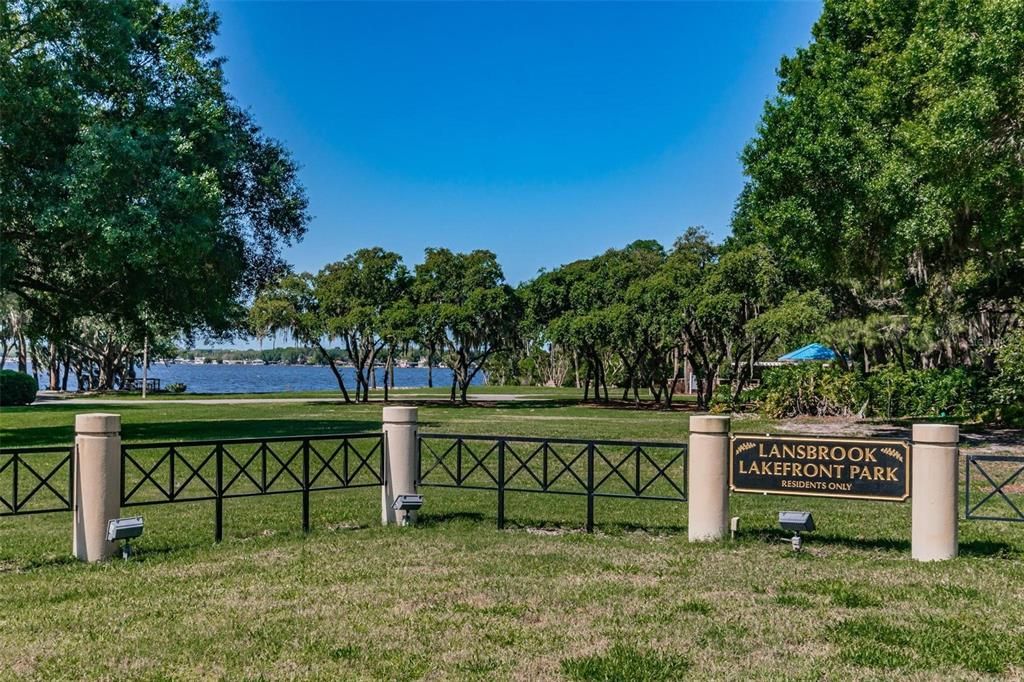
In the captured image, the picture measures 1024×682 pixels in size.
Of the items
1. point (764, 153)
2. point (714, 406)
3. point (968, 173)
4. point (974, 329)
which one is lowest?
point (714, 406)

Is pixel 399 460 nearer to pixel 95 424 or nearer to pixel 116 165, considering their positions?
pixel 95 424

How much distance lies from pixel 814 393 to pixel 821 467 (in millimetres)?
20446

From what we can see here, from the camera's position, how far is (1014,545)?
30.1 ft

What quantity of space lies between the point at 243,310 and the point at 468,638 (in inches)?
946

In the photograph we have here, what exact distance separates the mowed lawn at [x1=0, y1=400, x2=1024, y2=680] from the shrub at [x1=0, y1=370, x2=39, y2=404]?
3181 centimetres

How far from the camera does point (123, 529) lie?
823 centimetres

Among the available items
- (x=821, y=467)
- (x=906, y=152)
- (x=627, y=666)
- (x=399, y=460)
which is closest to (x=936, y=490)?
A: (x=821, y=467)

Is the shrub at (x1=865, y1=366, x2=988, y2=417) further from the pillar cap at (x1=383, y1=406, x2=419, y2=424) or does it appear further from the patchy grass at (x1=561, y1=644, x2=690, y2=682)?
the patchy grass at (x1=561, y1=644, x2=690, y2=682)

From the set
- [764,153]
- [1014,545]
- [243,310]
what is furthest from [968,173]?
[243,310]

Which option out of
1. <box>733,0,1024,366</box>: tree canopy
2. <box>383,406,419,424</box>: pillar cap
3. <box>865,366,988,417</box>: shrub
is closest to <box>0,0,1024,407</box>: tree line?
<box>733,0,1024,366</box>: tree canopy

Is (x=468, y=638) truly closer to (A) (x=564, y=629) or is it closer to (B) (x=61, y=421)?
(A) (x=564, y=629)

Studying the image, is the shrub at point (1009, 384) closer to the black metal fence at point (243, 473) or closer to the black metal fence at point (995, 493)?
the black metal fence at point (995, 493)

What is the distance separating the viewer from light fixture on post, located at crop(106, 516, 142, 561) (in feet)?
27.0

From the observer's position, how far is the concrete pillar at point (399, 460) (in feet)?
34.4
